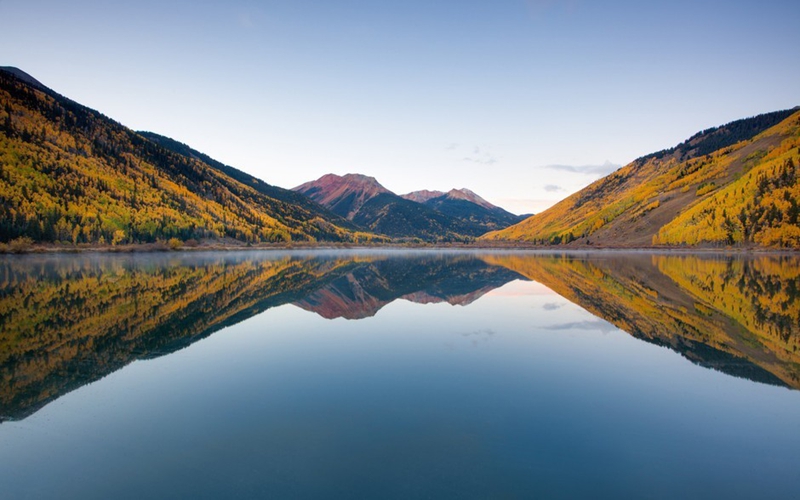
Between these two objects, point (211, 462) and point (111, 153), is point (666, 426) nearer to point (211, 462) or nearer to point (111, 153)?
point (211, 462)

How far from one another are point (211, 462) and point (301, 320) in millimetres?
15498

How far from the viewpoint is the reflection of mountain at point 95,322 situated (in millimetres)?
12984

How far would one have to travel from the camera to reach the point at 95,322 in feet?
68.7

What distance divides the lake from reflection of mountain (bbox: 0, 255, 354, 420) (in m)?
0.14

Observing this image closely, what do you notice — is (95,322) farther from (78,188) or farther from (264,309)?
(78,188)

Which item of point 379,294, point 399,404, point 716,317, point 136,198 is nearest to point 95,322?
point 399,404

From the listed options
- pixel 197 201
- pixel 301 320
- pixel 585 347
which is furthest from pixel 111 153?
pixel 585 347

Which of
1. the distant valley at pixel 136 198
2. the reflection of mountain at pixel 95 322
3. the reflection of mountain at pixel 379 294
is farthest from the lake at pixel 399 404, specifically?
the distant valley at pixel 136 198

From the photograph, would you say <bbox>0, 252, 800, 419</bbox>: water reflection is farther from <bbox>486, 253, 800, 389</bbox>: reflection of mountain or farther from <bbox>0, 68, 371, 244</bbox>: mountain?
<bbox>0, 68, 371, 244</bbox>: mountain

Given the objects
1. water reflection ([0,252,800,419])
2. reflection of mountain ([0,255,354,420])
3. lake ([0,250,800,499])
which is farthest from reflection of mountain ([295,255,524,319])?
lake ([0,250,800,499])

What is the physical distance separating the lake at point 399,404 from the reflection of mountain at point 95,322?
5.7 inches

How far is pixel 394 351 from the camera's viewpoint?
16.4 meters

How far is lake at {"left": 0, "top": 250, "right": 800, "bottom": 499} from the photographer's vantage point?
7.20 m

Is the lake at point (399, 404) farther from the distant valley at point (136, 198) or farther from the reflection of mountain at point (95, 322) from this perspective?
the distant valley at point (136, 198)
